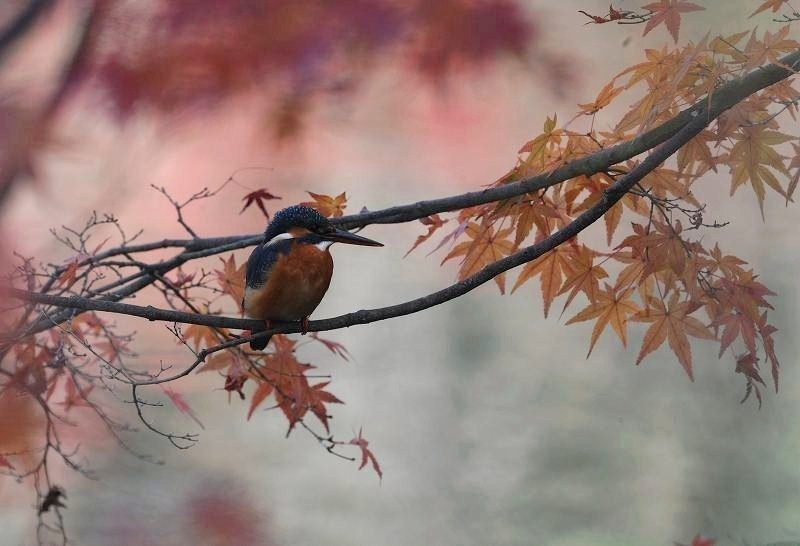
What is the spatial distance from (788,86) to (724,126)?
101mm

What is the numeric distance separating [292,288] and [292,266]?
1.3 inches

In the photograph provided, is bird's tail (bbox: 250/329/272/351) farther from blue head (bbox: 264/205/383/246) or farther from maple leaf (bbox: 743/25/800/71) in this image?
maple leaf (bbox: 743/25/800/71)

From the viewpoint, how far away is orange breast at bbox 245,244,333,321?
1229 millimetres

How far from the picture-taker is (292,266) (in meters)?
1.24

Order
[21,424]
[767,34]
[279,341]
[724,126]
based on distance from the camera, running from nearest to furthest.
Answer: [767,34] < [724,126] < [279,341] < [21,424]

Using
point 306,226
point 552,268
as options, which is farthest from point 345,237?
point 552,268

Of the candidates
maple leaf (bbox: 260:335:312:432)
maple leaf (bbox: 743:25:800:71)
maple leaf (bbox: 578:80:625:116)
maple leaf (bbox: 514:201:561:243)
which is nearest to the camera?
maple leaf (bbox: 743:25:800:71)

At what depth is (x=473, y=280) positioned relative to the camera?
1028mm

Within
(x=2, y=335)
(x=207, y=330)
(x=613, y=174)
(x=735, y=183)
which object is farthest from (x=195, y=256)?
(x=735, y=183)

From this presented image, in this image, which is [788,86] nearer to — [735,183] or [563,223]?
[735,183]

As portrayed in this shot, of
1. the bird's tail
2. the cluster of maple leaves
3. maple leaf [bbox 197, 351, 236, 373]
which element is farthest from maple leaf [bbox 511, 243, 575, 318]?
maple leaf [bbox 197, 351, 236, 373]

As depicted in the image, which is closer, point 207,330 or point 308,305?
point 308,305

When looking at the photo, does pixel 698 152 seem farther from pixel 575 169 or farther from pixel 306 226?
pixel 306 226

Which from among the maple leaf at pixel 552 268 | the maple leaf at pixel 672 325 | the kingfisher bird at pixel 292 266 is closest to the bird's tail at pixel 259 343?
the kingfisher bird at pixel 292 266
